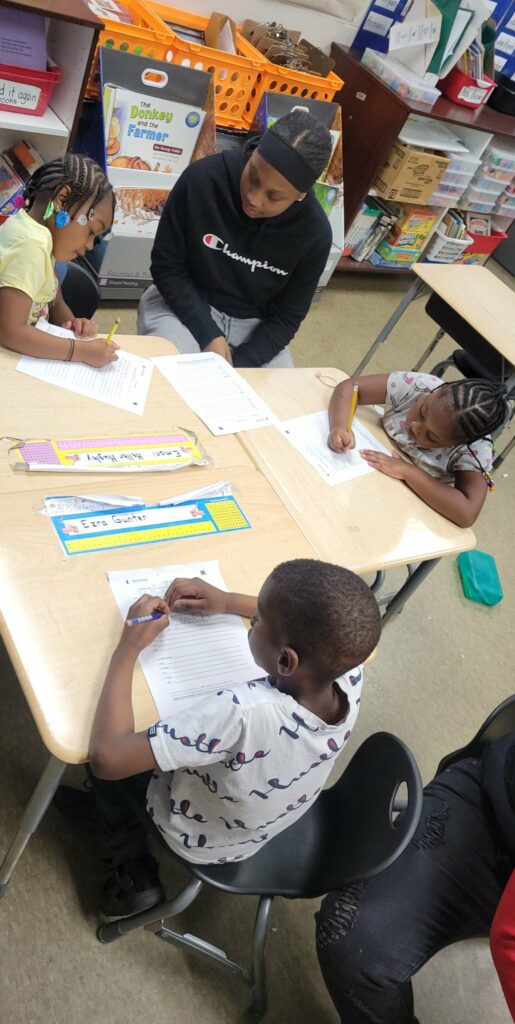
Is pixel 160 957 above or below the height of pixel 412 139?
below

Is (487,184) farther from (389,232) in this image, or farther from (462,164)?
(389,232)

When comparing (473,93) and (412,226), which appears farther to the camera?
(412,226)

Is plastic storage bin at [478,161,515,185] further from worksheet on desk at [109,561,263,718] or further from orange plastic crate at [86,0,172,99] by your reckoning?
worksheet on desk at [109,561,263,718]

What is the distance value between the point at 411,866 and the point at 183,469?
88 cm

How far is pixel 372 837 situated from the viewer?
103 centimetres

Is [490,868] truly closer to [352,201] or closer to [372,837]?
[372,837]

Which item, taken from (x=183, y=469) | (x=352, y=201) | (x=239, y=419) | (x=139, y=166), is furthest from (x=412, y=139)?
(x=183, y=469)

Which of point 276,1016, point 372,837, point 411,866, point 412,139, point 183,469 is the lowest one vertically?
point 276,1016

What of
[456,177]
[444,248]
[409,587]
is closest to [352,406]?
[409,587]

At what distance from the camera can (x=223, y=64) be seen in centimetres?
264

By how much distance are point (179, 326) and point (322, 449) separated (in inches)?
25.6

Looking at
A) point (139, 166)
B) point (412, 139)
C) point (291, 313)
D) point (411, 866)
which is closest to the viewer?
point (411, 866)

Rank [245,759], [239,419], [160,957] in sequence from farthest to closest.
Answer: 1. [239,419]
2. [160,957]
3. [245,759]

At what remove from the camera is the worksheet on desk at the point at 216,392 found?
152cm
